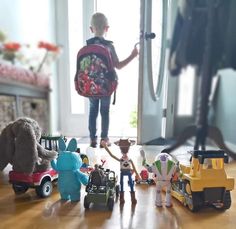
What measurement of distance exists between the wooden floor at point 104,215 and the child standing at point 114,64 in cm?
6

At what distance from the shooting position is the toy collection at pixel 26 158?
649mm

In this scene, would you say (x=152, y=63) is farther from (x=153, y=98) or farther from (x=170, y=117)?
(x=170, y=117)

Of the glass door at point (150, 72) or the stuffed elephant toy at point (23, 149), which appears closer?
the glass door at point (150, 72)

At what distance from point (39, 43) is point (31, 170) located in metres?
0.34

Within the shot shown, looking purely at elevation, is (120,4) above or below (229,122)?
above

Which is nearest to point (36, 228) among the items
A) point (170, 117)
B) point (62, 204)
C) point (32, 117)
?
point (62, 204)

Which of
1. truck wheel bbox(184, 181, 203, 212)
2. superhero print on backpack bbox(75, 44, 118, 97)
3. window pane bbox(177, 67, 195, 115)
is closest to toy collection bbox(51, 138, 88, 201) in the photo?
superhero print on backpack bbox(75, 44, 118, 97)

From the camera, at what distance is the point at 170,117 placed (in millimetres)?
393

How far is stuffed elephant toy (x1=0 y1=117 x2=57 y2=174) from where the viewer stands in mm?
636

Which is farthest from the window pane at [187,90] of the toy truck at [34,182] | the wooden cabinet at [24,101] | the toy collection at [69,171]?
the toy truck at [34,182]

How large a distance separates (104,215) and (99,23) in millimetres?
408

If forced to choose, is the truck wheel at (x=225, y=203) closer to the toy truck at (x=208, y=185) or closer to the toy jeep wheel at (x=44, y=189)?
the toy truck at (x=208, y=185)

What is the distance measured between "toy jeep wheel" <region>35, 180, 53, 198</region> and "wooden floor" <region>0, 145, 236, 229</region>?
13 millimetres

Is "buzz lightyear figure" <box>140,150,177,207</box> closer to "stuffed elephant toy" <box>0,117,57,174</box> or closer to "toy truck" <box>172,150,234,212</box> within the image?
"toy truck" <box>172,150,234,212</box>
